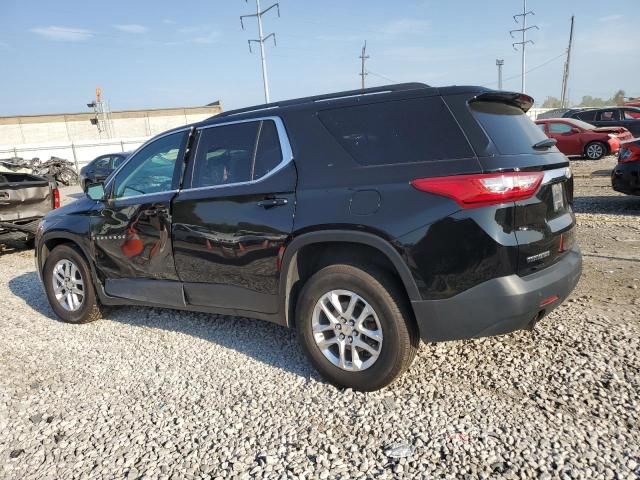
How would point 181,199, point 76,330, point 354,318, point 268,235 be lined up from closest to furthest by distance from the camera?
point 354,318
point 268,235
point 181,199
point 76,330

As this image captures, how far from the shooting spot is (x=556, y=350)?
137 inches

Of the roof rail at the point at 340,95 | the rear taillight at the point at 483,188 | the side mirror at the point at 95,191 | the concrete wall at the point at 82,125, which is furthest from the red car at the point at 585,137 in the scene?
the concrete wall at the point at 82,125

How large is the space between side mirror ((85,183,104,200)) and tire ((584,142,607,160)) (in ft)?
52.2

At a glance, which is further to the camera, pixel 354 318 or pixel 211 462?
pixel 354 318

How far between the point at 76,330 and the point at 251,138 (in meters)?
2.77

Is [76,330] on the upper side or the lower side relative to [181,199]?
lower

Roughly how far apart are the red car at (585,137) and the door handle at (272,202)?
14.9 m

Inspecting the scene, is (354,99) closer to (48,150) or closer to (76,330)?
(76,330)

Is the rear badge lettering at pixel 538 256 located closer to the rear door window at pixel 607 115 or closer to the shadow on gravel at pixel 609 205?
the shadow on gravel at pixel 609 205

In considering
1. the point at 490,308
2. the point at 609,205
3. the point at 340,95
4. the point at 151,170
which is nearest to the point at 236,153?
the point at 340,95

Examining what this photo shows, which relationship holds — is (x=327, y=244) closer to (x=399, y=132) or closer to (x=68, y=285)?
(x=399, y=132)

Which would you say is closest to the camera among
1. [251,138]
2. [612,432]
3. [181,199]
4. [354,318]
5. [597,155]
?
[612,432]

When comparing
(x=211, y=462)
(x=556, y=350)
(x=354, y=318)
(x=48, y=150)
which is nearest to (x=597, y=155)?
(x=556, y=350)

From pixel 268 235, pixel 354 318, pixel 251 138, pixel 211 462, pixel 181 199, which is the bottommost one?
pixel 211 462
